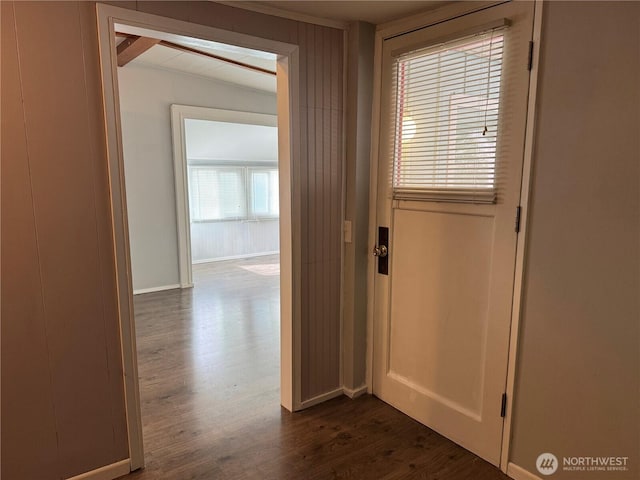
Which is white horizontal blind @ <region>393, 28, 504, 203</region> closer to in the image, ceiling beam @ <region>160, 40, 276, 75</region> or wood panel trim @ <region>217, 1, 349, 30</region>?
wood panel trim @ <region>217, 1, 349, 30</region>

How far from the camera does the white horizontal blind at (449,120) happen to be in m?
1.92

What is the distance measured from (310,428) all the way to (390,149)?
5.50 feet

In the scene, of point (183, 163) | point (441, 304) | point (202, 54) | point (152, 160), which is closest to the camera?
point (441, 304)

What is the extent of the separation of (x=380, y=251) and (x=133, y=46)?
2.98 meters

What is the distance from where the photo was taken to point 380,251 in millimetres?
2521

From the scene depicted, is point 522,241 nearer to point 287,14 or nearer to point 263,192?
point 287,14

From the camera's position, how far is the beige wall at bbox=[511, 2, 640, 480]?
153 cm

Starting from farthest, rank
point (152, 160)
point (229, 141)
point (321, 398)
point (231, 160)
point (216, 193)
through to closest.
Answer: point (231, 160), point (216, 193), point (229, 141), point (152, 160), point (321, 398)

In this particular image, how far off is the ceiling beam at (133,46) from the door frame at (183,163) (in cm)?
92

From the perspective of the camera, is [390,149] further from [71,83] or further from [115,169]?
[71,83]

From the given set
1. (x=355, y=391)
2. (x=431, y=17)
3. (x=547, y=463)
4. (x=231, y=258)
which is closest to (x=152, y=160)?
(x=231, y=258)

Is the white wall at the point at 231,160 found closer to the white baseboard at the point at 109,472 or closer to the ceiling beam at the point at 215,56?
the ceiling beam at the point at 215,56

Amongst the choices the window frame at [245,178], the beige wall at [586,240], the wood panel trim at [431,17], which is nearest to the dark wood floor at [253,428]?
the beige wall at [586,240]

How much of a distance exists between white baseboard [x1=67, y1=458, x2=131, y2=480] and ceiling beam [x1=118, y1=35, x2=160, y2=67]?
3.16 meters
